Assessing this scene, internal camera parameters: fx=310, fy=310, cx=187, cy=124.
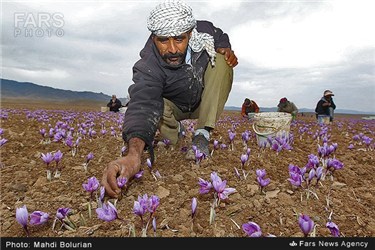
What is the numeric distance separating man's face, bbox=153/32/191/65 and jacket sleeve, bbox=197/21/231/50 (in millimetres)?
815

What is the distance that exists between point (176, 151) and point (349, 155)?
2.94 m

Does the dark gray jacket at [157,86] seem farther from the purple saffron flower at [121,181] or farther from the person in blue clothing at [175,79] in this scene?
the purple saffron flower at [121,181]

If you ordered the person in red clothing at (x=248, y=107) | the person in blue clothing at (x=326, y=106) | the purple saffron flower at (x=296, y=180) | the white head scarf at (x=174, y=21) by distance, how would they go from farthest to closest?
the person in red clothing at (x=248, y=107) → the person in blue clothing at (x=326, y=106) → the white head scarf at (x=174, y=21) → the purple saffron flower at (x=296, y=180)

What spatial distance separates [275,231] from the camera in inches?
93.8

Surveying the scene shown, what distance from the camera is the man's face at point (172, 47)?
377 centimetres

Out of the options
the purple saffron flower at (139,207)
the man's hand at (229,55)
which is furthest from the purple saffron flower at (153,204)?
the man's hand at (229,55)

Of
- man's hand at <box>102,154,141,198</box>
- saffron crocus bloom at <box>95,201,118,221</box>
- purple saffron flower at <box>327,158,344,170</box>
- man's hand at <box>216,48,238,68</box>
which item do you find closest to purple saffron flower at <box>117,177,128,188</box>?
man's hand at <box>102,154,141,198</box>

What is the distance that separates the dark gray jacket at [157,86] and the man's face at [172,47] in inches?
3.7

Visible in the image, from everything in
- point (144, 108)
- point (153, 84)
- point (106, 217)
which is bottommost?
point (106, 217)

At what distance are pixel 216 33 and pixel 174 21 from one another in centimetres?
118

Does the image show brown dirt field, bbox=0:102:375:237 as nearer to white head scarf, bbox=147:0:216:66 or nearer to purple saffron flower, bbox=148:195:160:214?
purple saffron flower, bbox=148:195:160:214
